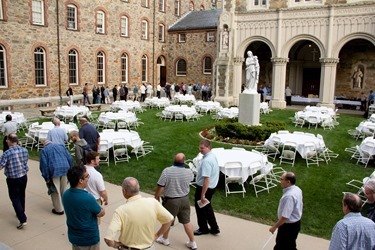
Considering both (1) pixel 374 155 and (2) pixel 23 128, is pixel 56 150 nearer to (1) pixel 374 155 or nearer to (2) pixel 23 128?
(1) pixel 374 155

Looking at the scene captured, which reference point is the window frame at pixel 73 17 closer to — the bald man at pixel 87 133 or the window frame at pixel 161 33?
the window frame at pixel 161 33


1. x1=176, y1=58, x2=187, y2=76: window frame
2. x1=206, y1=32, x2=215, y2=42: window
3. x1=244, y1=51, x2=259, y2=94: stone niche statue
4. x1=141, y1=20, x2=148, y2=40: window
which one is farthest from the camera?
x1=176, y1=58, x2=187, y2=76: window frame

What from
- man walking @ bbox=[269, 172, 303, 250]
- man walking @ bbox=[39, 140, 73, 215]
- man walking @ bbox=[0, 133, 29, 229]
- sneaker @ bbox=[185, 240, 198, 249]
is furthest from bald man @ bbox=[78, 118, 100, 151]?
man walking @ bbox=[269, 172, 303, 250]

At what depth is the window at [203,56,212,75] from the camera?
3319 cm

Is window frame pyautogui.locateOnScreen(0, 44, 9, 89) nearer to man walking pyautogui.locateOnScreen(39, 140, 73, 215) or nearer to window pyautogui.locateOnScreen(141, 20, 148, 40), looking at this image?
window pyautogui.locateOnScreen(141, 20, 148, 40)

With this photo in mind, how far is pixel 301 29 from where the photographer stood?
80.0 ft

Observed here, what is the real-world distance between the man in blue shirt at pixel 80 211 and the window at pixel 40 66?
21793mm

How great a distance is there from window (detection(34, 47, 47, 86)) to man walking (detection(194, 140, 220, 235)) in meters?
20.9

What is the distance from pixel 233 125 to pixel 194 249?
28.3 ft

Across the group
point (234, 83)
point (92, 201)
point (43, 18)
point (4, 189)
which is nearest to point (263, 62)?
point (234, 83)

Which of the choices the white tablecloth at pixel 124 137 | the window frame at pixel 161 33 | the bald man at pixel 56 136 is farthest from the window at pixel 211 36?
the bald man at pixel 56 136

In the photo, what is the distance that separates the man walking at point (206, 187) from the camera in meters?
5.79

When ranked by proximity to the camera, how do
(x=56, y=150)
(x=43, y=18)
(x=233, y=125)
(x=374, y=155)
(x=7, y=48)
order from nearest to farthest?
(x=56, y=150) → (x=374, y=155) → (x=233, y=125) → (x=7, y=48) → (x=43, y=18)

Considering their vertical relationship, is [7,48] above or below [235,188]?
above
